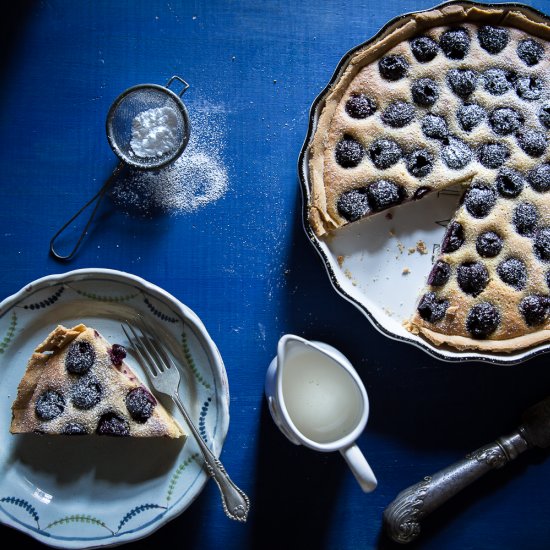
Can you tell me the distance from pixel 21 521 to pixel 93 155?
1443mm

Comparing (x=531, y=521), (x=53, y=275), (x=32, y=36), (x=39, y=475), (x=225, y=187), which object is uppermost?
(x=32, y=36)

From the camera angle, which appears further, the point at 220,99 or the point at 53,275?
the point at 220,99

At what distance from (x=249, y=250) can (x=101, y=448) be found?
97 cm

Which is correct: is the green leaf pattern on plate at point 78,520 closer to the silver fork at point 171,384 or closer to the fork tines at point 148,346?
the silver fork at point 171,384

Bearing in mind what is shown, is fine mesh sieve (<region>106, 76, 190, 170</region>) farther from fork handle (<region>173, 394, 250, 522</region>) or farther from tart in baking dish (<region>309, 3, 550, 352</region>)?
fork handle (<region>173, 394, 250, 522</region>)

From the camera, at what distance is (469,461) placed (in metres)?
2.77

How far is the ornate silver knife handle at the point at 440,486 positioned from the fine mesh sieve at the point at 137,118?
1610 mm

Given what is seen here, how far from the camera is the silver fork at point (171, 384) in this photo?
8.57 ft

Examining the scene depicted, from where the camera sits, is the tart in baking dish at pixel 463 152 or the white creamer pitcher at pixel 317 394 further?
the tart in baking dish at pixel 463 152

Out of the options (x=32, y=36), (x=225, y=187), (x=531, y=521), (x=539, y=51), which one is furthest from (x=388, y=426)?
(x=32, y=36)

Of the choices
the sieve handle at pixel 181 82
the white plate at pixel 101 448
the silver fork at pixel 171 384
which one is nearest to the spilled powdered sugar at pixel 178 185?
the sieve handle at pixel 181 82

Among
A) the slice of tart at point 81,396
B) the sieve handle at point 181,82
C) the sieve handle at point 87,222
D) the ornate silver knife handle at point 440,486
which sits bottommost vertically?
the ornate silver knife handle at point 440,486

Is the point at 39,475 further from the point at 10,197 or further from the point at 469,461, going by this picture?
the point at 469,461

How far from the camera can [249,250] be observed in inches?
113
